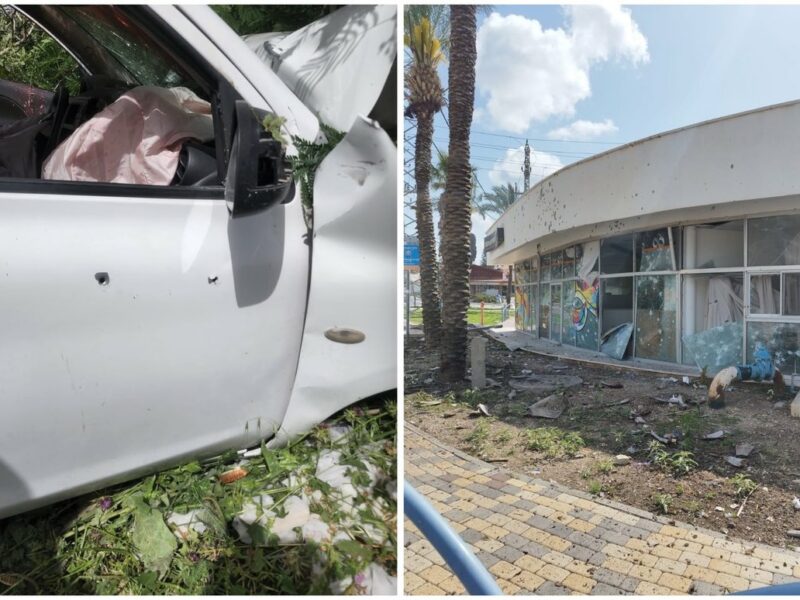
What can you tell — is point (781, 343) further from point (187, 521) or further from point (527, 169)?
point (187, 521)

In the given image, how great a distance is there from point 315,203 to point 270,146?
0.73 feet

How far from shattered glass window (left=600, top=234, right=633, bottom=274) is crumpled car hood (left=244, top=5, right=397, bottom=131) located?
219cm

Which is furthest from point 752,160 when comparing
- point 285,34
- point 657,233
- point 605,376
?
point 285,34

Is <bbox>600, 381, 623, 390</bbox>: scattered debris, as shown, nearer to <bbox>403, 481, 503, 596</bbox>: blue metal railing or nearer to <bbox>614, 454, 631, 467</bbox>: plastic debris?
<bbox>614, 454, 631, 467</bbox>: plastic debris

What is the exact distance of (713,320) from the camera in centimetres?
293

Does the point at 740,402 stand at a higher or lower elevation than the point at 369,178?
lower

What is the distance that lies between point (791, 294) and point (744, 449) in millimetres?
1099

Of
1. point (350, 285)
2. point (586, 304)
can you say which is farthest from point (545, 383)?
point (350, 285)

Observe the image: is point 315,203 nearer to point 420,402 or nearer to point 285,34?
point 285,34

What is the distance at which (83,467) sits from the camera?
41.9 inches

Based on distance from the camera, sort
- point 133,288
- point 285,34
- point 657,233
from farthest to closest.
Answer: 1. point 657,233
2. point 285,34
3. point 133,288

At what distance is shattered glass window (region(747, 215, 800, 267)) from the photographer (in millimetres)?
2682

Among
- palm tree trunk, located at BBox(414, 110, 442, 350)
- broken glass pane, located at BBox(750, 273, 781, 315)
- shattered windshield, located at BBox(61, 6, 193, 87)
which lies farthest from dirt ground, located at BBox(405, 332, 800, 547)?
shattered windshield, located at BBox(61, 6, 193, 87)

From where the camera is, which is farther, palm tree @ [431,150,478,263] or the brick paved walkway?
palm tree @ [431,150,478,263]
